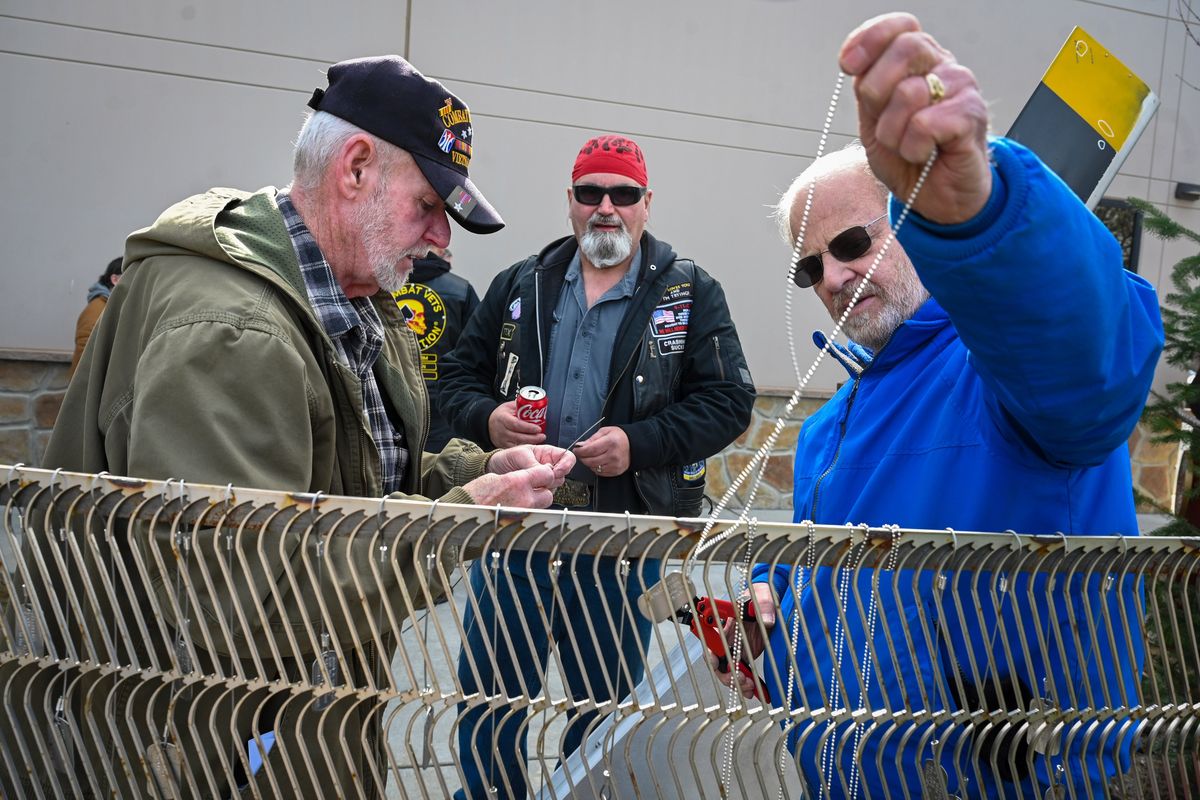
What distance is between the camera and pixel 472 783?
300 cm

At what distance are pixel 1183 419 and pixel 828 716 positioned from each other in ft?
10.3

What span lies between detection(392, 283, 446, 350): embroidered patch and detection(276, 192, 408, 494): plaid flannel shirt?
2652mm

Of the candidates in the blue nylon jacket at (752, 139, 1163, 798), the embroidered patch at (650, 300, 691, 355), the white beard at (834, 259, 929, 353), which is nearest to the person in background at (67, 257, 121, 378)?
the embroidered patch at (650, 300, 691, 355)

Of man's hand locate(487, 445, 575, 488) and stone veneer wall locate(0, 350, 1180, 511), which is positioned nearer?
man's hand locate(487, 445, 575, 488)

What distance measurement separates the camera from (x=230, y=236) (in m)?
2.07

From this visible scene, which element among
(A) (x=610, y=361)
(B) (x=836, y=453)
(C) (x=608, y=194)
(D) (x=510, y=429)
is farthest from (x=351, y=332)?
(C) (x=608, y=194)

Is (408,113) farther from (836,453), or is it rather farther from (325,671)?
(325,671)

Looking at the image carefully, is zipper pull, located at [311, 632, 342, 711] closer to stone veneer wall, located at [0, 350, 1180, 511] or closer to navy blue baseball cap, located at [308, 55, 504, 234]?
navy blue baseball cap, located at [308, 55, 504, 234]

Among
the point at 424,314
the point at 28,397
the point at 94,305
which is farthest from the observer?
the point at 28,397

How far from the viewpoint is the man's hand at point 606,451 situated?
365 centimetres

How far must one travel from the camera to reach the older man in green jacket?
176 centimetres

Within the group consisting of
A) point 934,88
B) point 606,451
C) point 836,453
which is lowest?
point 606,451

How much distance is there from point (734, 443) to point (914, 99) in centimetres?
785

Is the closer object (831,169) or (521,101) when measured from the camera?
(831,169)
